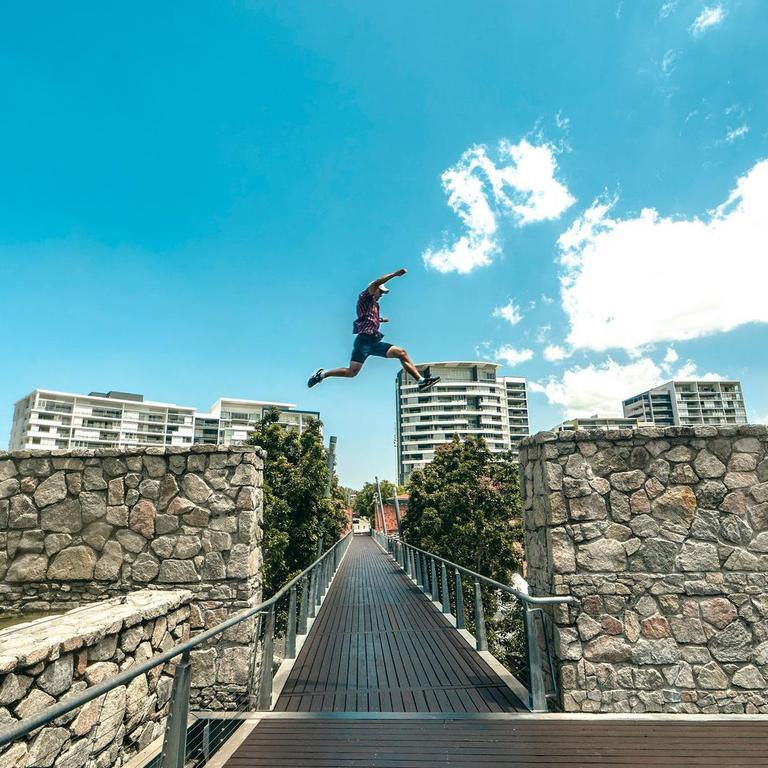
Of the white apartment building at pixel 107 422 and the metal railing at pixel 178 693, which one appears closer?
the metal railing at pixel 178 693

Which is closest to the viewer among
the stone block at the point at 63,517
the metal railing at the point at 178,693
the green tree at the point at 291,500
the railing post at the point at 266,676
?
the metal railing at the point at 178,693

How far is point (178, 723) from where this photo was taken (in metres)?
2.94

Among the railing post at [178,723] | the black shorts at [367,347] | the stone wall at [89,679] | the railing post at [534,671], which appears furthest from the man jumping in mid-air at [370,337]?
the railing post at [178,723]

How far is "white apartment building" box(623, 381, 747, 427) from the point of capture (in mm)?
96688

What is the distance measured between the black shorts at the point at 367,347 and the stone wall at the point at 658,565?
189 centimetres

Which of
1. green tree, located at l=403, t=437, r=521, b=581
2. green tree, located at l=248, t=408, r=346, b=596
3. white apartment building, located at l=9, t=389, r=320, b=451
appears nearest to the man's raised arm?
green tree, located at l=248, t=408, r=346, b=596

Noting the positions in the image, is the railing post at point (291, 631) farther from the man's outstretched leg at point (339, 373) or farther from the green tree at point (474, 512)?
the green tree at point (474, 512)

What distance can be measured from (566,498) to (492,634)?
27.8 ft

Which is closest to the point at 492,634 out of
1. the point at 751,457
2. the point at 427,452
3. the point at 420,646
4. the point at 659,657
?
the point at 420,646

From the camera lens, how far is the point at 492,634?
1138 centimetres

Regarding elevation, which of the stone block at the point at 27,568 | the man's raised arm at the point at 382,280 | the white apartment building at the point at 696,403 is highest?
the white apartment building at the point at 696,403

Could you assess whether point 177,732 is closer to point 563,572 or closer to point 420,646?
point 563,572

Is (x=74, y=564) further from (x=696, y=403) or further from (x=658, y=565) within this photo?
(x=696, y=403)

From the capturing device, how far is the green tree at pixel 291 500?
10461 millimetres
